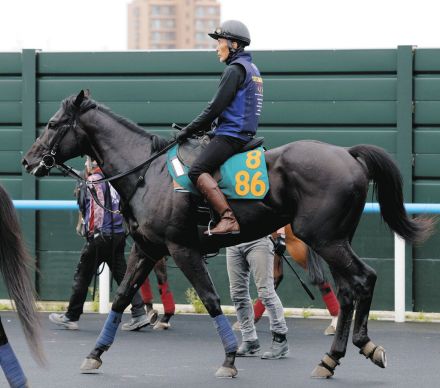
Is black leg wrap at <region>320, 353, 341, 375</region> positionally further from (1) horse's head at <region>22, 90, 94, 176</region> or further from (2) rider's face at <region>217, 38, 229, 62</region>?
(1) horse's head at <region>22, 90, 94, 176</region>

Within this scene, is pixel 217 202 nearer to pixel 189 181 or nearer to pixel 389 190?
pixel 189 181

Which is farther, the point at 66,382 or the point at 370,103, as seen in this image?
the point at 370,103

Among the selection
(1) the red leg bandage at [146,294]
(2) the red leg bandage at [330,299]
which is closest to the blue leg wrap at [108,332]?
(2) the red leg bandage at [330,299]

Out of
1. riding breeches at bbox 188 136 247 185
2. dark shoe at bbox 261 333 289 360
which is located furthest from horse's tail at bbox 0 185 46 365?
dark shoe at bbox 261 333 289 360

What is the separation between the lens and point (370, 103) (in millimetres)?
13453

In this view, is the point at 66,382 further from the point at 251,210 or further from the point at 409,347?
the point at 409,347

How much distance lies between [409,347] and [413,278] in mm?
2652

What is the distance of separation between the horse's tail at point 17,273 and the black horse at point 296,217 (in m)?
1.79

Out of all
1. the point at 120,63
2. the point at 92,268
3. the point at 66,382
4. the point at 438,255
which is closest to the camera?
the point at 66,382

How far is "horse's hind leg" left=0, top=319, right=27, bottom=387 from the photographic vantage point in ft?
24.0

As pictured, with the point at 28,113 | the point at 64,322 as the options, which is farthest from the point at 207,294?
the point at 28,113

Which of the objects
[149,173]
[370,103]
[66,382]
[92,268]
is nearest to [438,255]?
[370,103]

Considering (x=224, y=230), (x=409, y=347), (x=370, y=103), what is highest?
(x=370, y=103)

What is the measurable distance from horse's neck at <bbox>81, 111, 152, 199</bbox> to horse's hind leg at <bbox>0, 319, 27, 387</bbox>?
2.38m
